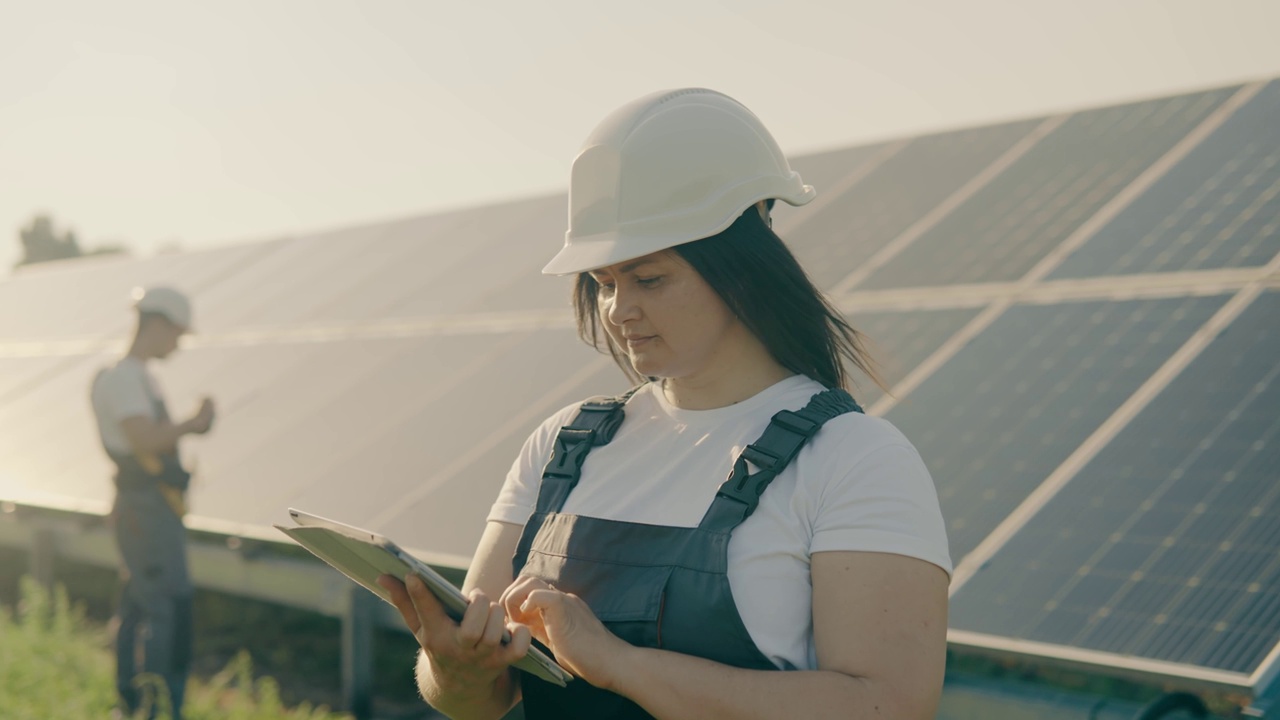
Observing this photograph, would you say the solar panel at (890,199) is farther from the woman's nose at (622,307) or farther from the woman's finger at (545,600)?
the woman's finger at (545,600)

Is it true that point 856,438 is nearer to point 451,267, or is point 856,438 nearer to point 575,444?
point 575,444

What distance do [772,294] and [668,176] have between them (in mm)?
277

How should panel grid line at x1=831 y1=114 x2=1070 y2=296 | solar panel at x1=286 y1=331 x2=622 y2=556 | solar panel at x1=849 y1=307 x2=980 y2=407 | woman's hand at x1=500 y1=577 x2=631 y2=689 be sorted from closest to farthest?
woman's hand at x1=500 y1=577 x2=631 y2=689, solar panel at x1=849 y1=307 x2=980 y2=407, solar panel at x1=286 y1=331 x2=622 y2=556, panel grid line at x1=831 y1=114 x2=1070 y2=296

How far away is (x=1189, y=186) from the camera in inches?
226

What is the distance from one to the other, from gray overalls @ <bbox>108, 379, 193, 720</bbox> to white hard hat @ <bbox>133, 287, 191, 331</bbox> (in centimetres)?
49

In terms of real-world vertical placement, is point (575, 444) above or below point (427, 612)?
above

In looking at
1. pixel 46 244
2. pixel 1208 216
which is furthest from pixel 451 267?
pixel 46 244

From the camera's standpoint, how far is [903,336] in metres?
5.48

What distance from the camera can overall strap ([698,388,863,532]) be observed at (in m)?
1.94

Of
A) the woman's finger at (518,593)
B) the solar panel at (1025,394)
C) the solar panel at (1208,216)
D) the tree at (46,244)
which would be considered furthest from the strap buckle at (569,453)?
the tree at (46,244)

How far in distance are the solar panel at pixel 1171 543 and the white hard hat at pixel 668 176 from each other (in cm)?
183

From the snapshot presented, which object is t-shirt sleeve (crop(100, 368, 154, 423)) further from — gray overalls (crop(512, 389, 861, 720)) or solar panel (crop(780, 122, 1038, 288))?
gray overalls (crop(512, 389, 861, 720))

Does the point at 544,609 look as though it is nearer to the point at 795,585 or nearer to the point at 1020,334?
the point at 795,585

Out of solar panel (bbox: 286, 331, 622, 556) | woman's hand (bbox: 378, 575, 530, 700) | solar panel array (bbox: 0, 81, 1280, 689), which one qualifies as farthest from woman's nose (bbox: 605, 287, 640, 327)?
solar panel (bbox: 286, 331, 622, 556)
